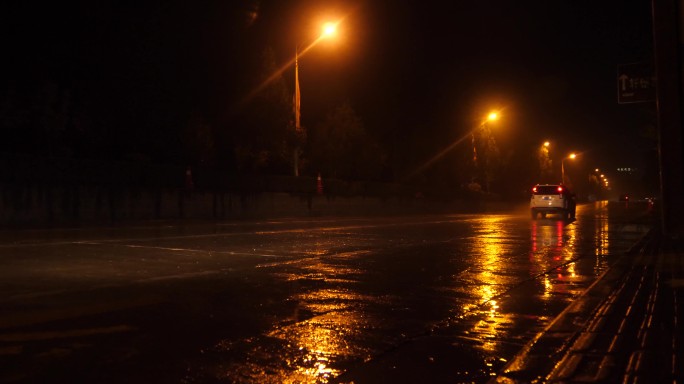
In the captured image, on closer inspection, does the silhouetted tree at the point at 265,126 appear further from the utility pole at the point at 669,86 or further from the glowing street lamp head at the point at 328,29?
the utility pole at the point at 669,86

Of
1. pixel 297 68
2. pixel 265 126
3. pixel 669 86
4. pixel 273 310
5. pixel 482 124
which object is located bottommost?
pixel 273 310

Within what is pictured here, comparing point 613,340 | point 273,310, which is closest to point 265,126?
point 273,310

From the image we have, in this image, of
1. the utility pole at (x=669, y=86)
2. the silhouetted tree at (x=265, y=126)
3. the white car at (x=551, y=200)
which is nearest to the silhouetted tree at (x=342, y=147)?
the silhouetted tree at (x=265, y=126)

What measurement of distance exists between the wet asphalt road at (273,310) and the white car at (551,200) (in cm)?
2004

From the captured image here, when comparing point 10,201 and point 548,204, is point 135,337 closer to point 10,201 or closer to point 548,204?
point 10,201

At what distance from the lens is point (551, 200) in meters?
36.0

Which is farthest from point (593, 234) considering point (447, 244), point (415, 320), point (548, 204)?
point (415, 320)

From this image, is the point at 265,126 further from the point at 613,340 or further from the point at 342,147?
the point at 613,340

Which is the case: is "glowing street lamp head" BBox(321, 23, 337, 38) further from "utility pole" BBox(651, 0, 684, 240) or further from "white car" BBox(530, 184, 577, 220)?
"utility pole" BBox(651, 0, 684, 240)

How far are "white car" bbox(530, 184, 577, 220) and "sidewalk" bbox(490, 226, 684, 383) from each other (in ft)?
84.2

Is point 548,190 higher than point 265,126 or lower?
lower

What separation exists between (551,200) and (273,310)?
30386mm

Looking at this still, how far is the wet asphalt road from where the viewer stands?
570cm

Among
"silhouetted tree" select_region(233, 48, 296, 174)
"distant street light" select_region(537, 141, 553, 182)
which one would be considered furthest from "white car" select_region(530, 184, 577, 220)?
"distant street light" select_region(537, 141, 553, 182)
